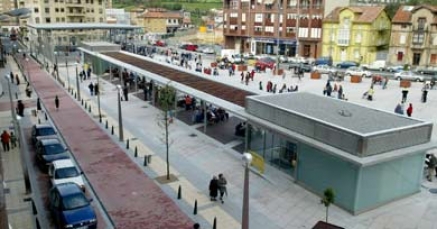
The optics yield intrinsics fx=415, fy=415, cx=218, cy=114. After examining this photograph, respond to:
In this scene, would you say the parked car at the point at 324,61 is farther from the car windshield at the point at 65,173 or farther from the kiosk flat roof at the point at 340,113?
the car windshield at the point at 65,173

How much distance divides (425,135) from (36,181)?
17.3m

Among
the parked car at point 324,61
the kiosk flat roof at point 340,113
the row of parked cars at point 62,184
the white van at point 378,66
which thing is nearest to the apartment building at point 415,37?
the white van at point 378,66

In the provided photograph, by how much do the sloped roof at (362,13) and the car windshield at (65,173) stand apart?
5655cm

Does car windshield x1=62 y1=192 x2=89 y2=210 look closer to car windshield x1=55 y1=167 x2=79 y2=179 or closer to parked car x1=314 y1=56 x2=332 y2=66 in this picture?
car windshield x1=55 y1=167 x2=79 y2=179

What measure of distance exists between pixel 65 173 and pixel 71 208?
11.9ft

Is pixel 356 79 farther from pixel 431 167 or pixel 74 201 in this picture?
pixel 74 201

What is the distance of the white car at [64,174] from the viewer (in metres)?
17.6

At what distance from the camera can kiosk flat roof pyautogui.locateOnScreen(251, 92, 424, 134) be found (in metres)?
17.3

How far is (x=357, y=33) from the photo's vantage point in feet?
214

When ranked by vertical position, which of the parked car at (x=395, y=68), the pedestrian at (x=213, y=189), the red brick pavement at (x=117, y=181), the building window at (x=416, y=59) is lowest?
the red brick pavement at (x=117, y=181)

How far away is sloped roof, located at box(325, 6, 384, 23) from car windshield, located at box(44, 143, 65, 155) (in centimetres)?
5486

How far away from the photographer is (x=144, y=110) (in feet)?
107

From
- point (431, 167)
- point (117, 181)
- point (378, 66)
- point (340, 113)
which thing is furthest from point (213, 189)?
point (378, 66)

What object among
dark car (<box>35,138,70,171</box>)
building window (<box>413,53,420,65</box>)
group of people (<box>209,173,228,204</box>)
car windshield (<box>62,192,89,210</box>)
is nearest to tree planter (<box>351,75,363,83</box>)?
building window (<box>413,53,420,65</box>)
